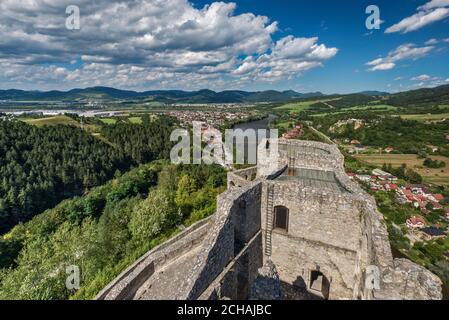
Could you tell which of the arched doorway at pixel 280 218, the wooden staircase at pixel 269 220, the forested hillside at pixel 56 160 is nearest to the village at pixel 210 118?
the forested hillside at pixel 56 160

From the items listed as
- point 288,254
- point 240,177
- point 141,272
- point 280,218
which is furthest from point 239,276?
point 240,177

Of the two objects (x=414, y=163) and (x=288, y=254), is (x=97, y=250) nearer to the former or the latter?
(x=288, y=254)

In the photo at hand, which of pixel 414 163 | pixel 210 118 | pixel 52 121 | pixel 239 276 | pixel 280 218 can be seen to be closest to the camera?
pixel 239 276

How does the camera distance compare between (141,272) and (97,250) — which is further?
(97,250)

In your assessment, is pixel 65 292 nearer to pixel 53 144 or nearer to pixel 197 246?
pixel 197 246

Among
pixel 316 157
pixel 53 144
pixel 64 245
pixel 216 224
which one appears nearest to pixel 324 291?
pixel 216 224

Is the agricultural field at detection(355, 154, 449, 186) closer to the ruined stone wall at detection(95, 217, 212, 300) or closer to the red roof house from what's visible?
the red roof house
